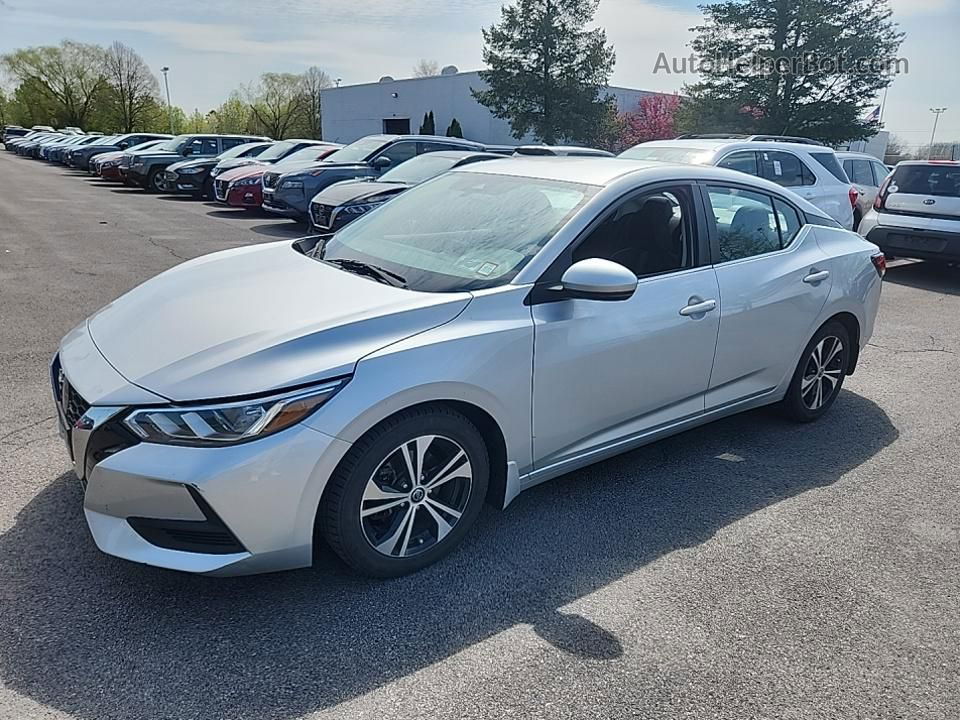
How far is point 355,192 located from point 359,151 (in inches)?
143

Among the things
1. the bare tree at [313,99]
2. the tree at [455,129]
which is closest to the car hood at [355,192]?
the tree at [455,129]

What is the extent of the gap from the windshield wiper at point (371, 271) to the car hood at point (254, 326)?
6cm

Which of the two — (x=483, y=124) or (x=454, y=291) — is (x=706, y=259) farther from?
(x=483, y=124)

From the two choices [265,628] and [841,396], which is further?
[841,396]

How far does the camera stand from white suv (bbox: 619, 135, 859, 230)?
8695mm

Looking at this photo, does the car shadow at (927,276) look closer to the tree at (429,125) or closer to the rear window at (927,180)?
the rear window at (927,180)

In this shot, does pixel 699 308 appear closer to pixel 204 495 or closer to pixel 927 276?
pixel 204 495

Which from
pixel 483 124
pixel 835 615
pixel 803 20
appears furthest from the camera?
pixel 483 124

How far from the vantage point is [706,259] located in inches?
153

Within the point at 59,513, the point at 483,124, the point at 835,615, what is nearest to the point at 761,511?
the point at 835,615

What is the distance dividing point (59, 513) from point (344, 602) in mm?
1451

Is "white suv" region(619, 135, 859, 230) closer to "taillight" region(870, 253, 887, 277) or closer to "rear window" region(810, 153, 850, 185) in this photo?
"rear window" region(810, 153, 850, 185)

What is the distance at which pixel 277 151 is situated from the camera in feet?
59.8

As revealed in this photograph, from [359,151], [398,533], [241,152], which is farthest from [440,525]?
[241,152]
